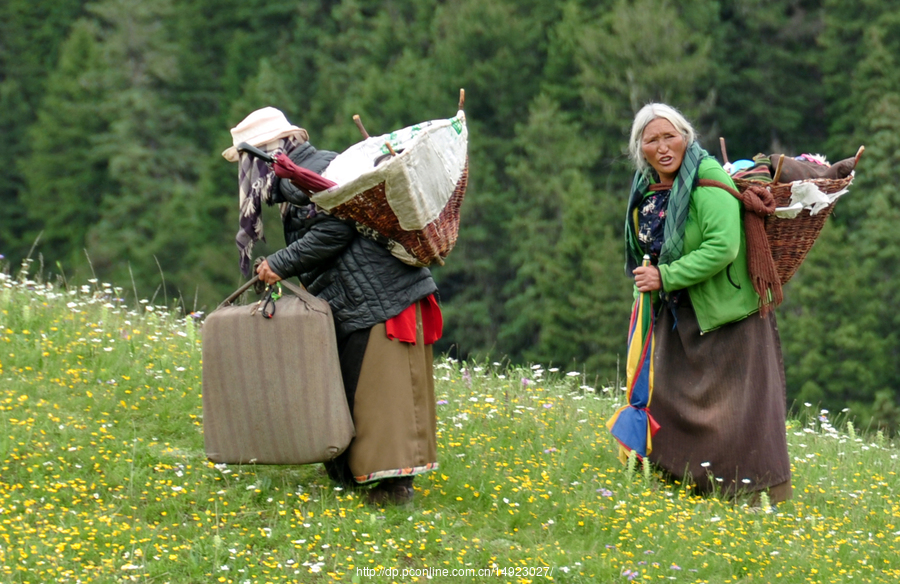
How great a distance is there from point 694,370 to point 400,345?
160cm

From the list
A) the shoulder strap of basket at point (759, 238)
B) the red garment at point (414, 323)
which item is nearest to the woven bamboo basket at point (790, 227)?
the shoulder strap of basket at point (759, 238)

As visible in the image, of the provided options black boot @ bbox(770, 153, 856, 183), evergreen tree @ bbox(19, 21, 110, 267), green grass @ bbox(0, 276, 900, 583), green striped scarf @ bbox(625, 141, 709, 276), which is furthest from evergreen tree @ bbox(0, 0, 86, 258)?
black boot @ bbox(770, 153, 856, 183)

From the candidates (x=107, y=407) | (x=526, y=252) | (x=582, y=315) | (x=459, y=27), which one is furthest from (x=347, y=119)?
(x=107, y=407)

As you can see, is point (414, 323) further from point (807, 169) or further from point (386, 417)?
point (807, 169)

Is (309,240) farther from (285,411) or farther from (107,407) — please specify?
(107,407)

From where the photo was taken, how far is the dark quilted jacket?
217 inches

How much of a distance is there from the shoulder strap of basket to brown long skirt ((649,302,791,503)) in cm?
23

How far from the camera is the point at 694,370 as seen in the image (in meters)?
6.29

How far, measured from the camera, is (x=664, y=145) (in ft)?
20.4

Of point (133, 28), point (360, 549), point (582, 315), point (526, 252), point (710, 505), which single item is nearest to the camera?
point (360, 549)

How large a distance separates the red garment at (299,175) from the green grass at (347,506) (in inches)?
56.1

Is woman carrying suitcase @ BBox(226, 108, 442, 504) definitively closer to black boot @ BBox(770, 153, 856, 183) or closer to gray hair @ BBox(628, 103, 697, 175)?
gray hair @ BBox(628, 103, 697, 175)

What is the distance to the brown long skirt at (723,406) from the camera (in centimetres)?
621

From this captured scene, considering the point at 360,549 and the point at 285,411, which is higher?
the point at 285,411
